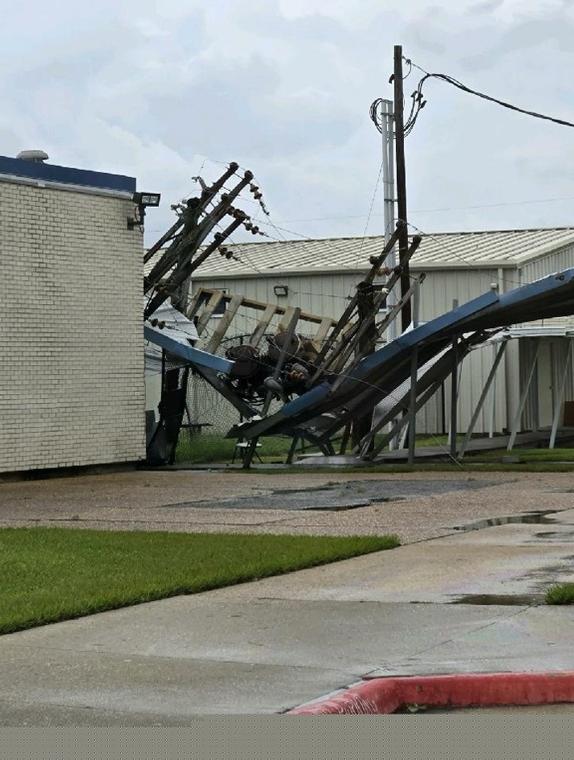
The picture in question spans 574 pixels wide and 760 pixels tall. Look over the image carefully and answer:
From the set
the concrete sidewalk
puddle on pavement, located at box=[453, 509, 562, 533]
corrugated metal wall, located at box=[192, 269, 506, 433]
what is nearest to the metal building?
corrugated metal wall, located at box=[192, 269, 506, 433]

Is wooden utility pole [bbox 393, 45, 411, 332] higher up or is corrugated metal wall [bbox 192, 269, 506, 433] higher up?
wooden utility pole [bbox 393, 45, 411, 332]

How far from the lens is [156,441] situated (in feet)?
82.8

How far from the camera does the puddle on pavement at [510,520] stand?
1444 centimetres

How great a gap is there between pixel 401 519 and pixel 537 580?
4795mm

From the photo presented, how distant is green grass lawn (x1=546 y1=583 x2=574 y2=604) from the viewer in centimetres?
959

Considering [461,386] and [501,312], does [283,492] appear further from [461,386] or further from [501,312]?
[461,386]

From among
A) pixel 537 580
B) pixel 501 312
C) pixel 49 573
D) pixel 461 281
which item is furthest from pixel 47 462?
pixel 461 281

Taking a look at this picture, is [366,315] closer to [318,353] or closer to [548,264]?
[318,353]

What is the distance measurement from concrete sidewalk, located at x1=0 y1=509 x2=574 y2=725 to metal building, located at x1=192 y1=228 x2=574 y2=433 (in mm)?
21432

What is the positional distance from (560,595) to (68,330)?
15014 millimetres

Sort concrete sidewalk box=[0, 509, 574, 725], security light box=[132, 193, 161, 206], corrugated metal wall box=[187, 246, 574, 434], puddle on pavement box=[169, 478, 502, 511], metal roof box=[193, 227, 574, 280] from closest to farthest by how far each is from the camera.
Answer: concrete sidewalk box=[0, 509, 574, 725]
puddle on pavement box=[169, 478, 502, 511]
security light box=[132, 193, 161, 206]
corrugated metal wall box=[187, 246, 574, 434]
metal roof box=[193, 227, 574, 280]

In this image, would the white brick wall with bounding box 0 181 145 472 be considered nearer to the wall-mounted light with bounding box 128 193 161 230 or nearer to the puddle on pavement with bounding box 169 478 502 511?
the wall-mounted light with bounding box 128 193 161 230

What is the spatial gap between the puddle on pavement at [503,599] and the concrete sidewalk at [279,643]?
3 centimetres

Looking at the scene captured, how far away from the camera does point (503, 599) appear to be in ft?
32.2
